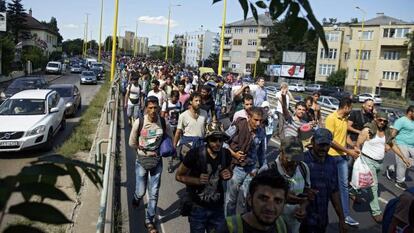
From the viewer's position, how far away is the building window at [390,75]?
224ft

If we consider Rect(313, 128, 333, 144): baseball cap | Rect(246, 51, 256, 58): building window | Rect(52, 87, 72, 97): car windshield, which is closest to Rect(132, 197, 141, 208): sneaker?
Rect(313, 128, 333, 144): baseball cap

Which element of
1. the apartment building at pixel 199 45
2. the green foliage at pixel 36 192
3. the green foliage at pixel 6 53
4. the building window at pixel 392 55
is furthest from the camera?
the apartment building at pixel 199 45

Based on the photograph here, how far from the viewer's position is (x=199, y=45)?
443 ft

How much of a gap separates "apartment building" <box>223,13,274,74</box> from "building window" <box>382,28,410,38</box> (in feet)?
102

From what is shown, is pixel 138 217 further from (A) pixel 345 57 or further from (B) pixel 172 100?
(A) pixel 345 57

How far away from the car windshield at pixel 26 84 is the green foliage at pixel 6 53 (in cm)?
1539

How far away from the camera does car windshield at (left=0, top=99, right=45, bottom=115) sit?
38.4 feet

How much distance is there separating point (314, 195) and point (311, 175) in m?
0.29

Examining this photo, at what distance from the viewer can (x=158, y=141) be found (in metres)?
5.91

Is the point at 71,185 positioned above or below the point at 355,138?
above

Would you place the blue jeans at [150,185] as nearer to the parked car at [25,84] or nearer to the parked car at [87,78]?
the parked car at [25,84]

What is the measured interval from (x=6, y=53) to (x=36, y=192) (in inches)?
1545

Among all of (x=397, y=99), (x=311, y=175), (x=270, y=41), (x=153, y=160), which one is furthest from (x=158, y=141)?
(x=270, y=41)

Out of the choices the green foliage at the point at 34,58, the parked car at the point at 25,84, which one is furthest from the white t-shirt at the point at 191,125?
the green foliage at the point at 34,58
